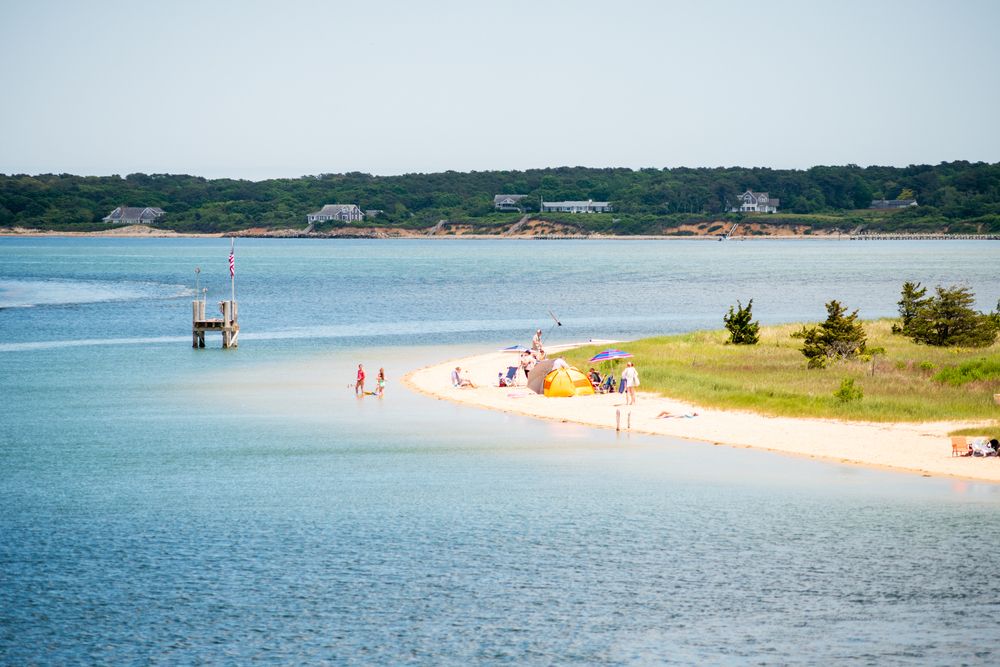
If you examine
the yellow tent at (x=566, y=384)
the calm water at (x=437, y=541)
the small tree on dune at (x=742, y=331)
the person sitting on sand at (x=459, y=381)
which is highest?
the small tree on dune at (x=742, y=331)

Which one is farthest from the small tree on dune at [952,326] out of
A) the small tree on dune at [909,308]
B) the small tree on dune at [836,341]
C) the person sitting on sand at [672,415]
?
the person sitting on sand at [672,415]

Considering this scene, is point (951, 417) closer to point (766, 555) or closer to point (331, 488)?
point (766, 555)

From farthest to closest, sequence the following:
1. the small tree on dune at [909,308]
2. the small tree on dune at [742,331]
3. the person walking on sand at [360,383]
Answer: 1. the small tree on dune at [909,308]
2. the small tree on dune at [742,331]
3. the person walking on sand at [360,383]

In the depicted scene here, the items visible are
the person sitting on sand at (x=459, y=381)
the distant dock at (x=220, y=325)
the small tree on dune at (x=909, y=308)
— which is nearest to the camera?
the person sitting on sand at (x=459, y=381)

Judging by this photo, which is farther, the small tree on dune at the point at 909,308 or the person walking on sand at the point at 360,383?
the small tree on dune at the point at 909,308

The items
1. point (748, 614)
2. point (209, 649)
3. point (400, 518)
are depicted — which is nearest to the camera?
point (209, 649)

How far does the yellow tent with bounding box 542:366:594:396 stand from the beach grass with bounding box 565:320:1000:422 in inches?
95.8

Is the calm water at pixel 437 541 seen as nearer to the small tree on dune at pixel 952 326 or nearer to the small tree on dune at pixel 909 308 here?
the small tree on dune at pixel 952 326

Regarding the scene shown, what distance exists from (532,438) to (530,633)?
1927 cm

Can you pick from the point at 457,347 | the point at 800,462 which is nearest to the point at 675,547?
the point at 800,462

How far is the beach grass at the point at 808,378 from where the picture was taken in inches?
1672

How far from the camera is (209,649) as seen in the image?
70.5ft

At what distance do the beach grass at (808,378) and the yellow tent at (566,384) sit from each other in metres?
2.43

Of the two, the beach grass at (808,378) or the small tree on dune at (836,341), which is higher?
the small tree on dune at (836,341)
